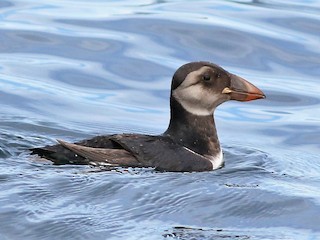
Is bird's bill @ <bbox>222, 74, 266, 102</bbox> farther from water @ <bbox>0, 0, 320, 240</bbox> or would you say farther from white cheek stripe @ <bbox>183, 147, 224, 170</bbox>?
water @ <bbox>0, 0, 320, 240</bbox>

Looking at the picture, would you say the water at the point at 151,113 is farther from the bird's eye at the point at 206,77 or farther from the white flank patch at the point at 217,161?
the bird's eye at the point at 206,77

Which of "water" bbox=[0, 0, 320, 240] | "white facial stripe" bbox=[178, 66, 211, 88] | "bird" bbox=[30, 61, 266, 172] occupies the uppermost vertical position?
"white facial stripe" bbox=[178, 66, 211, 88]

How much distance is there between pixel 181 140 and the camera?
1034cm

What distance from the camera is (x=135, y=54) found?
50.0 feet

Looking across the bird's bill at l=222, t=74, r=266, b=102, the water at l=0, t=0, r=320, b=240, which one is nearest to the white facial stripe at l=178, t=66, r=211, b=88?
the bird's bill at l=222, t=74, r=266, b=102

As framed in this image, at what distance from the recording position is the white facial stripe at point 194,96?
10.3 metres

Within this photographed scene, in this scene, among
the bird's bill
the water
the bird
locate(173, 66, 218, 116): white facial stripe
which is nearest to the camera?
the water

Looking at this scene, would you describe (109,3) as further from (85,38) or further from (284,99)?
(284,99)

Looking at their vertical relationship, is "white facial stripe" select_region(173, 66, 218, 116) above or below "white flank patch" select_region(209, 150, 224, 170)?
above

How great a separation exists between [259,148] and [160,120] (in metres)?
1.39

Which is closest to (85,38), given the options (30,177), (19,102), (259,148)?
(19,102)

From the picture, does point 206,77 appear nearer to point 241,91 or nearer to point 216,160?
point 241,91

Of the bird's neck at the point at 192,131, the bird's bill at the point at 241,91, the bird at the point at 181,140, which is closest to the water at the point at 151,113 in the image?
the bird at the point at 181,140

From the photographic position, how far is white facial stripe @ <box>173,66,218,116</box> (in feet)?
33.8
